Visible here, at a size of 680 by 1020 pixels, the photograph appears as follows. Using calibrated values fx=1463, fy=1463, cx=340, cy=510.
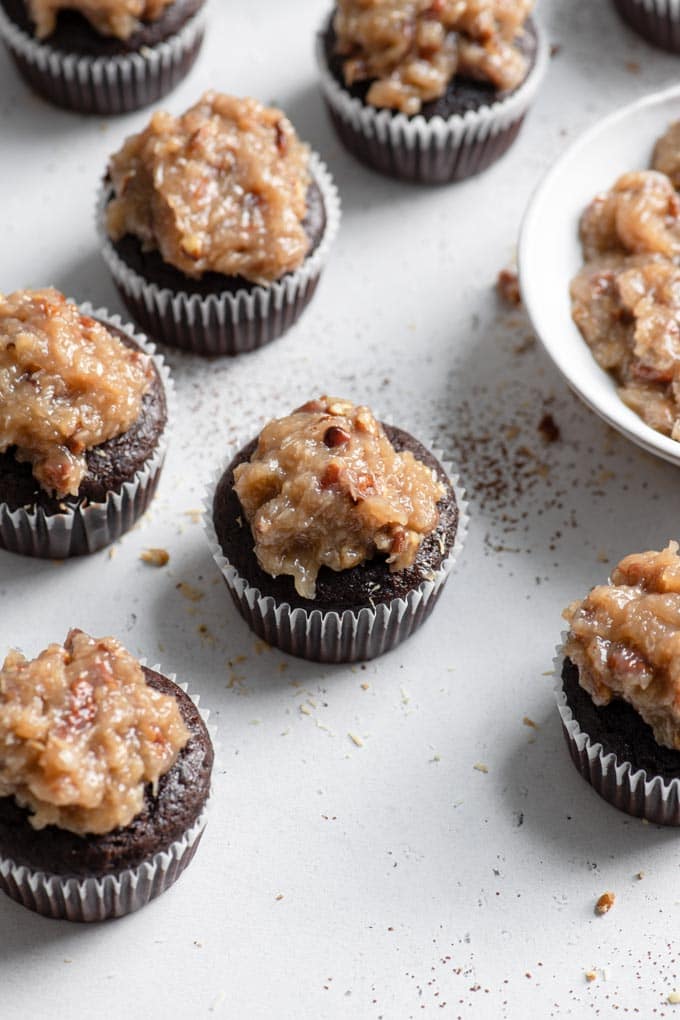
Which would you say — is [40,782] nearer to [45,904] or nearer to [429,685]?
[45,904]

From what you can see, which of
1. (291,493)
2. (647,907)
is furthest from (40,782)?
(647,907)

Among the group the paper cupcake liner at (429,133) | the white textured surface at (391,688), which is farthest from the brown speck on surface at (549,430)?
the paper cupcake liner at (429,133)

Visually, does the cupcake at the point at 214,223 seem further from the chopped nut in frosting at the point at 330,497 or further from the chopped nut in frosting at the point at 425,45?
the chopped nut in frosting at the point at 330,497

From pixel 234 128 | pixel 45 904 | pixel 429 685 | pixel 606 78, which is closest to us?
pixel 45 904

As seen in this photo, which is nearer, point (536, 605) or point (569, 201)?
point (536, 605)

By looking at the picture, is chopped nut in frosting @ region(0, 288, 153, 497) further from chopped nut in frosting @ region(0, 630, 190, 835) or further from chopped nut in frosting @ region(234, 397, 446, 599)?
chopped nut in frosting @ region(0, 630, 190, 835)

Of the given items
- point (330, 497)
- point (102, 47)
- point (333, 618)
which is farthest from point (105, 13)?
point (333, 618)

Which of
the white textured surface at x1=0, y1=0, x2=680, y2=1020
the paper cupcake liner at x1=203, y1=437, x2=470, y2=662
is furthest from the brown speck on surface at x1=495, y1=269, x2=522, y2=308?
the paper cupcake liner at x1=203, y1=437, x2=470, y2=662

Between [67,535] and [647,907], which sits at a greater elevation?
[67,535]
